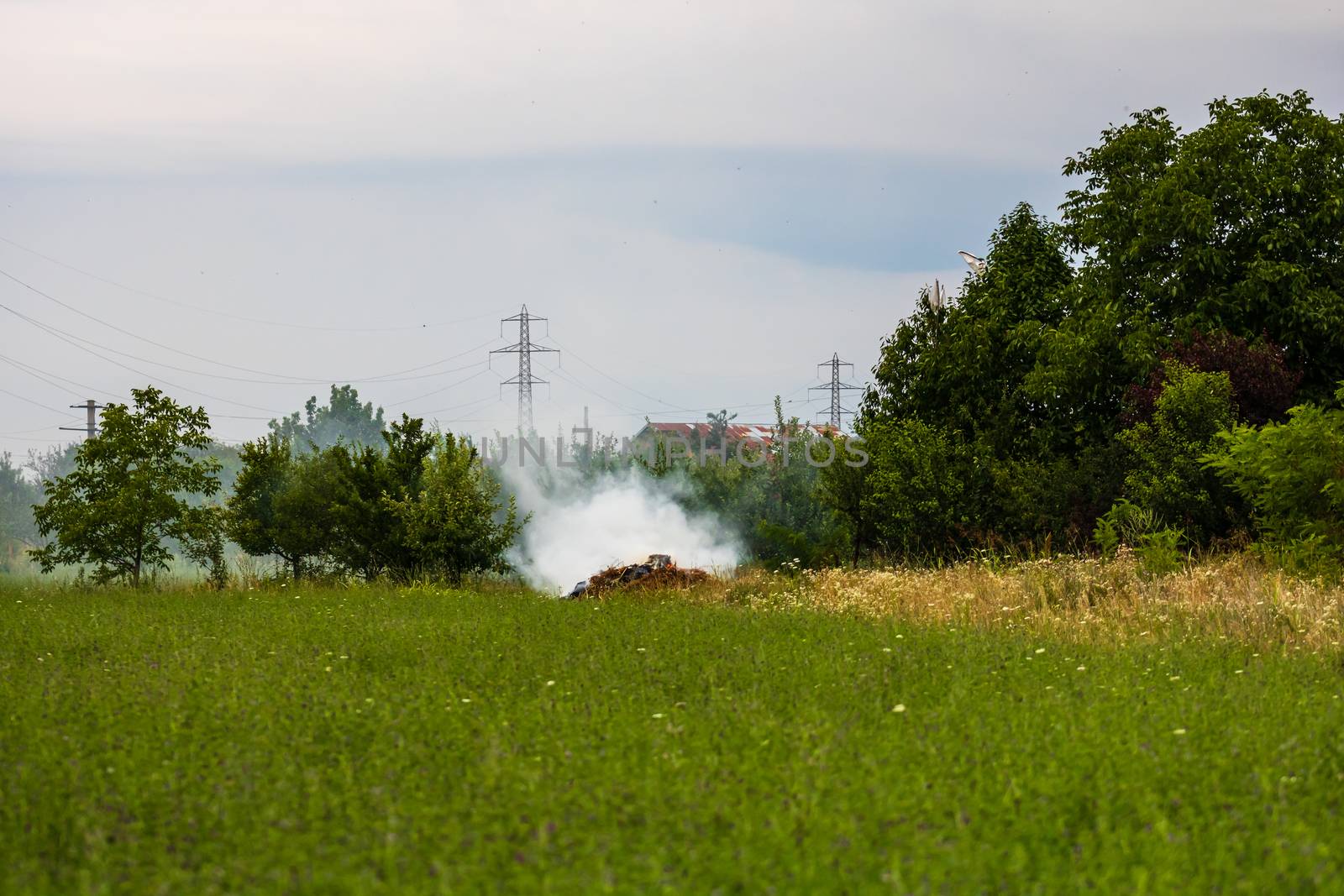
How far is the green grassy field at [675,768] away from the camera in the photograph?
501 centimetres

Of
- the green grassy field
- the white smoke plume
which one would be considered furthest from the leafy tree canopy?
the green grassy field

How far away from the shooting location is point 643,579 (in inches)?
758

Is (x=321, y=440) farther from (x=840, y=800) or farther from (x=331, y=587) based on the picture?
(x=840, y=800)

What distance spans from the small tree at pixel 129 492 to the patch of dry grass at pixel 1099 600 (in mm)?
9808

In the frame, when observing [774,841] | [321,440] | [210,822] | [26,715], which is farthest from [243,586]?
[321,440]

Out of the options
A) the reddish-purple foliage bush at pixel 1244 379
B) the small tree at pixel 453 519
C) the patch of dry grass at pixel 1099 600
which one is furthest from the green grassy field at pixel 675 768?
the reddish-purple foliage bush at pixel 1244 379

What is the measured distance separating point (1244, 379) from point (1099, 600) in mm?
8742

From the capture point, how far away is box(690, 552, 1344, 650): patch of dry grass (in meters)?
11.8

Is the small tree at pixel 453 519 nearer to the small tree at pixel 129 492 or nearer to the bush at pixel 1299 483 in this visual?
the small tree at pixel 129 492

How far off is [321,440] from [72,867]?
230 ft

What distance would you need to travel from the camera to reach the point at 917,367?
24.9m

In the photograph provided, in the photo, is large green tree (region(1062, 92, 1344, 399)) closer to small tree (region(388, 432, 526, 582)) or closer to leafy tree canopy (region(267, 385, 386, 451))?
small tree (region(388, 432, 526, 582))

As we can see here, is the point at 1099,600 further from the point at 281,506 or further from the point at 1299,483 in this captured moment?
the point at 281,506

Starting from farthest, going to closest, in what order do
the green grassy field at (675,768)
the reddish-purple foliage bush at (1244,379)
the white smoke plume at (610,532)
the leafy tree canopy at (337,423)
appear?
the leafy tree canopy at (337,423)
the white smoke plume at (610,532)
the reddish-purple foliage bush at (1244,379)
the green grassy field at (675,768)
